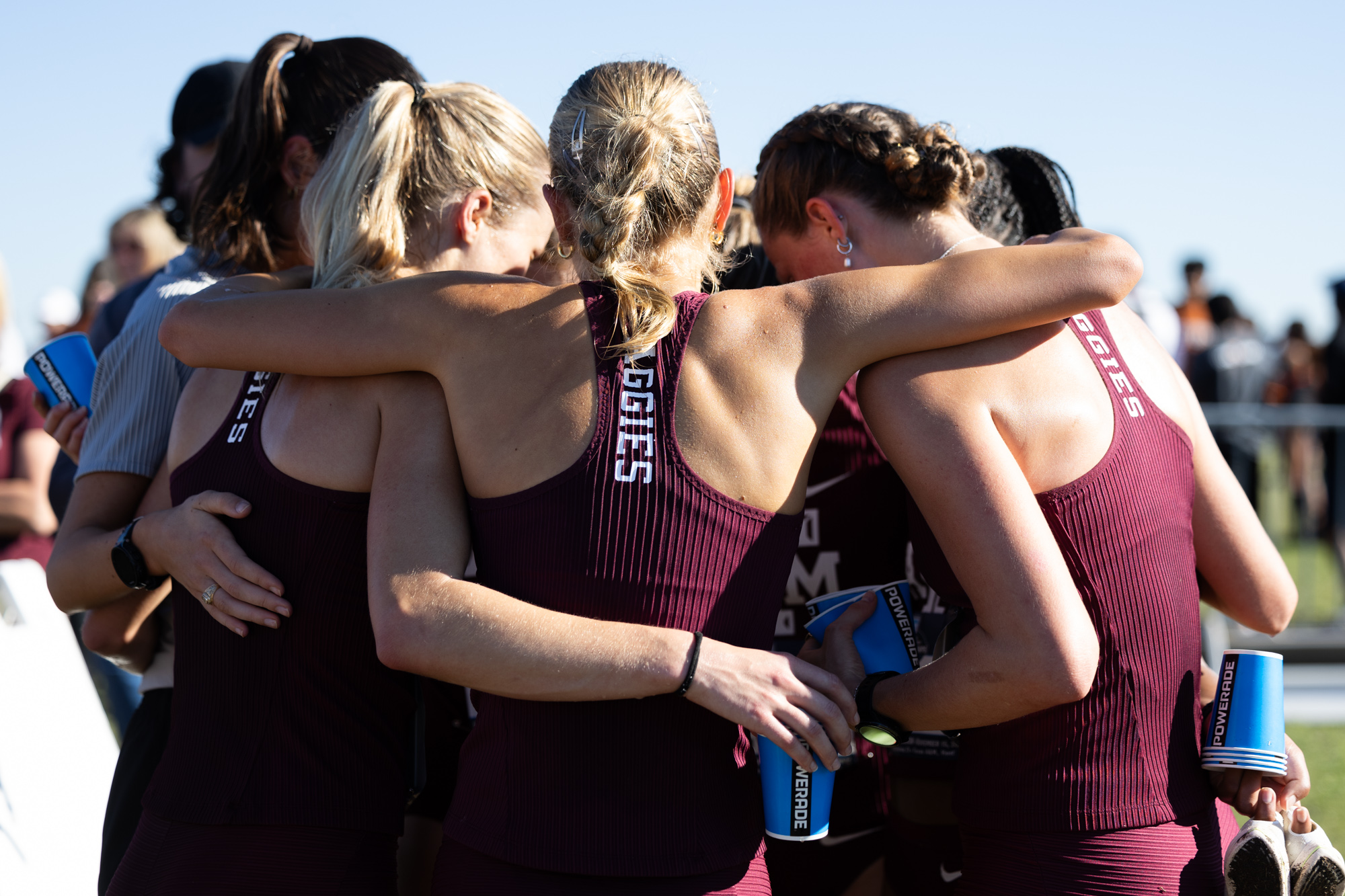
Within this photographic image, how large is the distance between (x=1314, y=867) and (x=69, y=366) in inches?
101

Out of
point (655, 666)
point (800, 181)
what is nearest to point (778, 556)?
point (655, 666)

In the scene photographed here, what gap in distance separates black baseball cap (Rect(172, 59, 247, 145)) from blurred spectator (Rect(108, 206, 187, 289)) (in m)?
2.30

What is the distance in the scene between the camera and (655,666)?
155 centimetres

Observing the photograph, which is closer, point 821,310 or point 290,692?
point 821,310

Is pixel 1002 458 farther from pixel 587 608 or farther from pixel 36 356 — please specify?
pixel 36 356

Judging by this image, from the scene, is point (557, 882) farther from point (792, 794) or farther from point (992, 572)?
point (992, 572)

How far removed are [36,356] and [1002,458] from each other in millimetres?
2094

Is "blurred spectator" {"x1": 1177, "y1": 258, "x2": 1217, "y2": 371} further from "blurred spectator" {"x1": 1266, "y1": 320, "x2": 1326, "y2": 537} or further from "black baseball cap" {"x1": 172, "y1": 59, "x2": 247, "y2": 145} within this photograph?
"black baseball cap" {"x1": 172, "y1": 59, "x2": 247, "y2": 145}

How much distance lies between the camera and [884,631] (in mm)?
1832

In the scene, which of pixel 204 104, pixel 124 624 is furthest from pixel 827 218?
pixel 204 104

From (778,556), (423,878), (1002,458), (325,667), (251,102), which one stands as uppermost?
(251,102)

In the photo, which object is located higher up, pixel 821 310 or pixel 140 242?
pixel 140 242

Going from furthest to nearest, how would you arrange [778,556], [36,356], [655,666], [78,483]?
[36,356]
[78,483]
[778,556]
[655,666]

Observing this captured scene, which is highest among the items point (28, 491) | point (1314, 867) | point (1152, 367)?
point (1152, 367)
